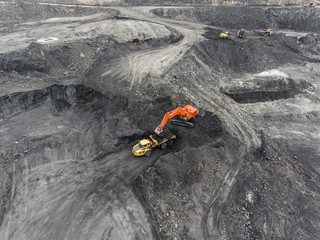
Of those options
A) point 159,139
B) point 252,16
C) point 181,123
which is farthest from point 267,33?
point 159,139

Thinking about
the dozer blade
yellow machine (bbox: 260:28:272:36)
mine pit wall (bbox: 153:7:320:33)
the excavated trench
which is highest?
mine pit wall (bbox: 153:7:320:33)

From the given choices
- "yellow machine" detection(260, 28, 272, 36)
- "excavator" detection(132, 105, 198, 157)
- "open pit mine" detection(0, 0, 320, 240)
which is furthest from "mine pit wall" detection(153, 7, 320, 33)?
"excavator" detection(132, 105, 198, 157)

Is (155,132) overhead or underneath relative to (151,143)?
overhead

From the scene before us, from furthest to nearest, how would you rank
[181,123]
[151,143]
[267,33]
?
[267,33] → [181,123] → [151,143]

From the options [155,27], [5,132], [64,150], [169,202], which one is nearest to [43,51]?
[5,132]

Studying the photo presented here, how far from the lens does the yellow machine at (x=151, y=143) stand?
596 inches

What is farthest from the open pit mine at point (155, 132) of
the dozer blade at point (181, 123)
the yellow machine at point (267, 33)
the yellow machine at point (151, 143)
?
the yellow machine at point (267, 33)

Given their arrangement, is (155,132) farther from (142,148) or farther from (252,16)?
(252,16)

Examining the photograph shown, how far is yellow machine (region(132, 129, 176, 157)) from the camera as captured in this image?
15.1 metres

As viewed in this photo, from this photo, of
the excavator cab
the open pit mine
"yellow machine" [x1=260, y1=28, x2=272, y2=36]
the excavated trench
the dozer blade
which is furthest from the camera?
"yellow machine" [x1=260, y1=28, x2=272, y2=36]

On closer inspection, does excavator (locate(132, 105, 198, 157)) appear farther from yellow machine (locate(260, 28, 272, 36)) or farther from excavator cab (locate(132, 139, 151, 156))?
yellow machine (locate(260, 28, 272, 36))

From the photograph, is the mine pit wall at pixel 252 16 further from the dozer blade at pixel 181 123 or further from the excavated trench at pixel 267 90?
the dozer blade at pixel 181 123

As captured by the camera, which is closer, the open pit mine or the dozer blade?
the open pit mine

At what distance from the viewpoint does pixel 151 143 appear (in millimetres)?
15484
